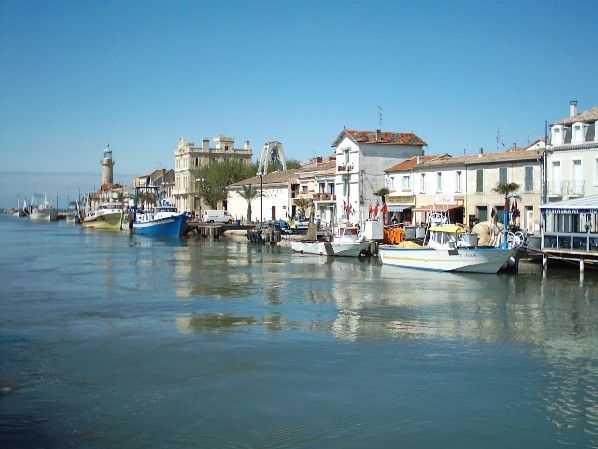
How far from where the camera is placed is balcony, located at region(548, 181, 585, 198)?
44.1 m

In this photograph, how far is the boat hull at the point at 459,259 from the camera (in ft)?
121

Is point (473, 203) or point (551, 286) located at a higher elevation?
point (473, 203)

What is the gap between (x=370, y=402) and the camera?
1482cm

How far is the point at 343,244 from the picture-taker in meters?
49.6

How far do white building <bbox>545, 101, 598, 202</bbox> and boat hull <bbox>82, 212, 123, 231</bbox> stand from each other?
7053 centimetres

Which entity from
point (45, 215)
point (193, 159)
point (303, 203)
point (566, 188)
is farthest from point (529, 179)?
point (45, 215)

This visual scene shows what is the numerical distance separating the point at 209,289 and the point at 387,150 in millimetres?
36861

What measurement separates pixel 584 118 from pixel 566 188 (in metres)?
4.32

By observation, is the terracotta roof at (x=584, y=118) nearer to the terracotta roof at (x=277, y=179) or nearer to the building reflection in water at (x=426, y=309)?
the building reflection in water at (x=426, y=309)

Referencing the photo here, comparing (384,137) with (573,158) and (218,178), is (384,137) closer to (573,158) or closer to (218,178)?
(573,158)

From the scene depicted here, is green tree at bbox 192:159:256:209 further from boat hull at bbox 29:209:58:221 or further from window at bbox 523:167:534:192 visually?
boat hull at bbox 29:209:58:221

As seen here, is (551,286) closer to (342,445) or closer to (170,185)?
(342,445)

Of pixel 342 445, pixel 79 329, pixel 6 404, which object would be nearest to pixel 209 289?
pixel 79 329

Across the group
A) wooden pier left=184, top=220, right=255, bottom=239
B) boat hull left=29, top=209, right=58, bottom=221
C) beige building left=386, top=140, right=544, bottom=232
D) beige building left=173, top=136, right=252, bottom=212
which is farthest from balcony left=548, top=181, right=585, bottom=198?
boat hull left=29, top=209, right=58, bottom=221
